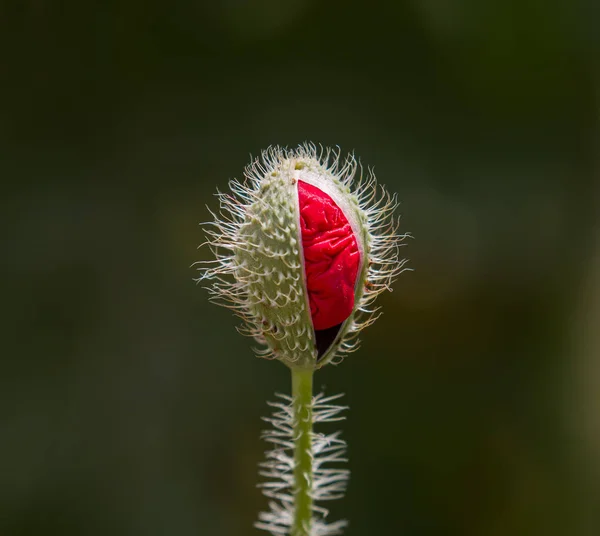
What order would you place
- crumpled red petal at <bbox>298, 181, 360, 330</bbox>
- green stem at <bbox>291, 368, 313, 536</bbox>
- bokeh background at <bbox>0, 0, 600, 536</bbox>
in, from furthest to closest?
1. bokeh background at <bbox>0, 0, 600, 536</bbox>
2. green stem at <bbox>291, 368, 313, 536</bbox>
3. crumpled red petal at <bbox>298, 181, 360, 330</bbox>

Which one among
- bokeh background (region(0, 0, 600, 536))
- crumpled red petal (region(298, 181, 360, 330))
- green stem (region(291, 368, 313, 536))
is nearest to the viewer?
crumpled red petal (region(298, 181, 360, 330))

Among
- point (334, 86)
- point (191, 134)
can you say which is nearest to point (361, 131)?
point (334, 86)

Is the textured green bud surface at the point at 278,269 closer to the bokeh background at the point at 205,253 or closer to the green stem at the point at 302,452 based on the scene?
the green stem at the point at 302,452

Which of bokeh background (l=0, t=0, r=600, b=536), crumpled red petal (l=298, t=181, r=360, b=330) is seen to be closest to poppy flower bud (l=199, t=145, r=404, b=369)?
crumpled red petal (l=298, t=181, r=360, b=330)

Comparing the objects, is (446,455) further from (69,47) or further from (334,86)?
(69,47)

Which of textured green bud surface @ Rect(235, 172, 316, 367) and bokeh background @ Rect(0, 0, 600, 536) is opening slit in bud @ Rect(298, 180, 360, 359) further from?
bokeh background @ Rect(0, 0, 600, 536)

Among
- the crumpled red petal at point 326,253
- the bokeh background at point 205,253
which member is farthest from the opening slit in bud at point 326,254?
the bokeh background at point 205,253

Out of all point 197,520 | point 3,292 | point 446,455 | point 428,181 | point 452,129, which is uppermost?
point 452,129
